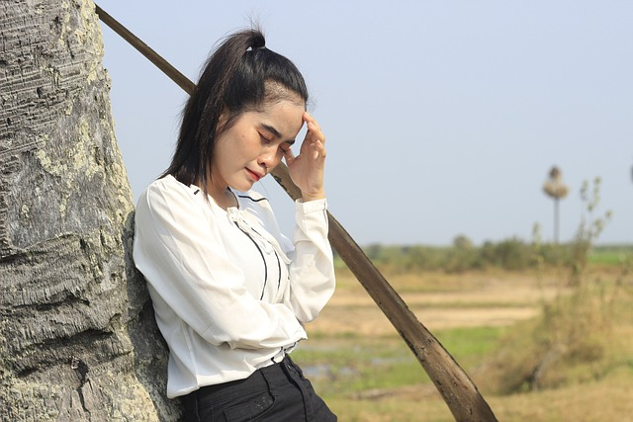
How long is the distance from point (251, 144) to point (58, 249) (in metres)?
0.51

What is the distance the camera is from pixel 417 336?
8.16 feet

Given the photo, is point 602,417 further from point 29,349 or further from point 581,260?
point 29,349

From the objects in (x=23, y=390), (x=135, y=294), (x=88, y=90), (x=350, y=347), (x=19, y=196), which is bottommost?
(x=350, y=347)

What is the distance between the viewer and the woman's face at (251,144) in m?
2.06

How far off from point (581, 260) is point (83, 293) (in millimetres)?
7193

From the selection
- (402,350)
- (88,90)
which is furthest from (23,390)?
(402,350)

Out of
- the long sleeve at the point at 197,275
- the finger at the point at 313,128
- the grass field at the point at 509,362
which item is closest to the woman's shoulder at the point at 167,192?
the long sleeve at the point at 197,275

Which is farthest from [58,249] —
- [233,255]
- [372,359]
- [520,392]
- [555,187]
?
[555,187]

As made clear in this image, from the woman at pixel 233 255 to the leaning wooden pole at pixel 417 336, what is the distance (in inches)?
8.0

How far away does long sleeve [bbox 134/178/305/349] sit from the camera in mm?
1888

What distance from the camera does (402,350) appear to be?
12.3 metres

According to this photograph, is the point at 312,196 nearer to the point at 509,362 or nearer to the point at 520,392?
the point at 520,392

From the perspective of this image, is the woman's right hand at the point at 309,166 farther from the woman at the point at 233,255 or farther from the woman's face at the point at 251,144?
the woman's face at the point at 251,144

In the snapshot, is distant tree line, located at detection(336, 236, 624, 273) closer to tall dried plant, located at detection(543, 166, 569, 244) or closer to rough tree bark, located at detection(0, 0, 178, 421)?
tall dried plant, located at detection(543, 166, 569, 244)
